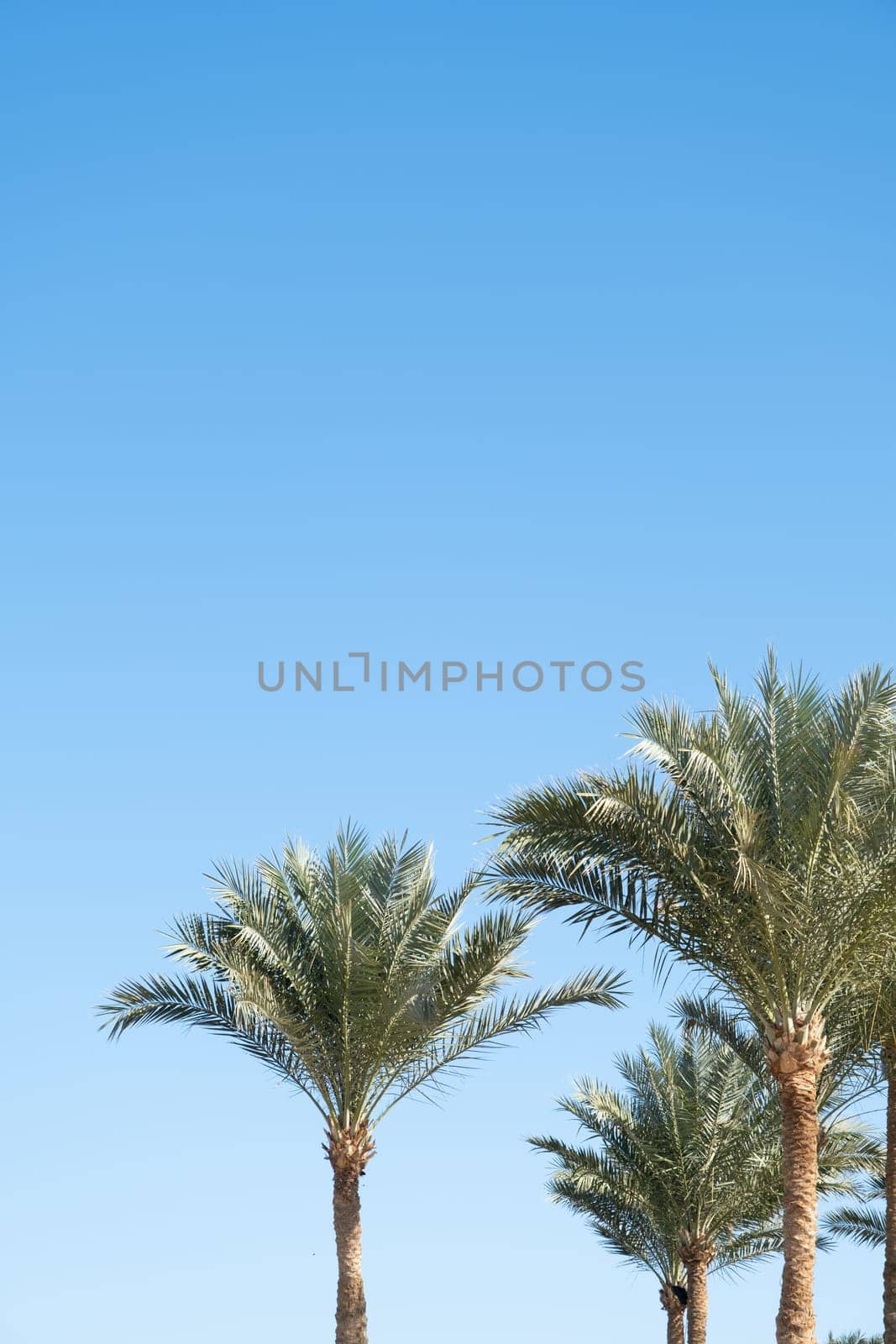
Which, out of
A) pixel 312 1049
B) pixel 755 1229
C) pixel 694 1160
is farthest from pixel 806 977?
pixel 755 1229

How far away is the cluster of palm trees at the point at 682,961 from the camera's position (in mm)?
15016

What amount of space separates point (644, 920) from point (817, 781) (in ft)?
7.34

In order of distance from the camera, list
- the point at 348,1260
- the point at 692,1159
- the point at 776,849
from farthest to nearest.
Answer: the point at 692,1159
the point at 348,1260
the point at 776,849

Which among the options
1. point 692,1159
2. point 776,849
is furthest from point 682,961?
point 692,1159

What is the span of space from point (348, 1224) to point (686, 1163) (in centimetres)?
709

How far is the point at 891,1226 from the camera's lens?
62.7ft

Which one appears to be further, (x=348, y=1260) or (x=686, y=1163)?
(x=686, y=1163)

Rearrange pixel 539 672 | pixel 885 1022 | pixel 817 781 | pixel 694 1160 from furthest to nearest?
1. pixel 694 1160
2. pixel 539 672
3. pixel 885 1022
4. pixel 817 781

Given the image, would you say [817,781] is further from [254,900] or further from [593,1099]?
[593,1099]

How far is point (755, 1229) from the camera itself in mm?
25484

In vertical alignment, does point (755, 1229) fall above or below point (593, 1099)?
below

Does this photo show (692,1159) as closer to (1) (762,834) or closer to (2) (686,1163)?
(2) (686,1163)

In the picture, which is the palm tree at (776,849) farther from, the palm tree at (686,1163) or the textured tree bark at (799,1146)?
the palm tree at (686,1163)

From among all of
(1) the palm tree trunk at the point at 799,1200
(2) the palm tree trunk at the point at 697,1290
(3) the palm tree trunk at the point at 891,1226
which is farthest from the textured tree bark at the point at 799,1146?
(2) the palm tree trunk at the point at 697,1290
